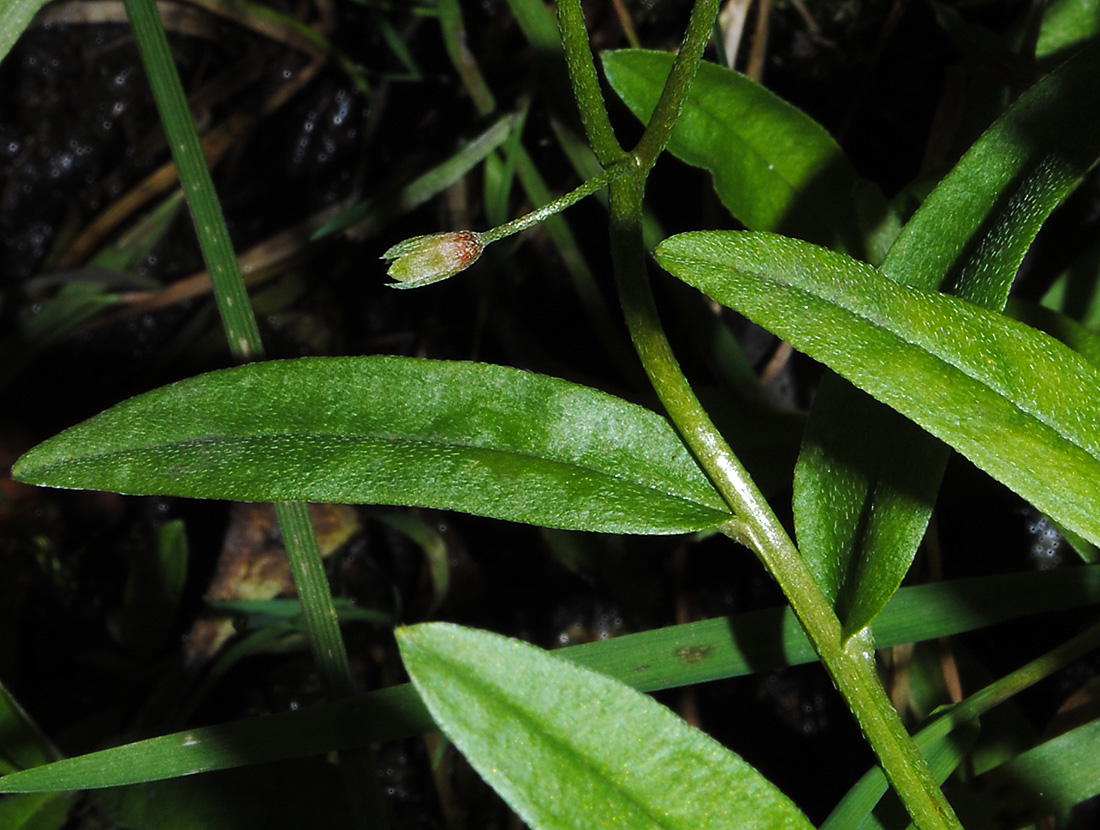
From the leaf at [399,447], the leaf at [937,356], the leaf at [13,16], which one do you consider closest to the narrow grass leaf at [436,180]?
the leaf at [13,16]

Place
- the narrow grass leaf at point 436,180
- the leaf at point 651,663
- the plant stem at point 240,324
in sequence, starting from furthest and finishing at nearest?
the narrow grass leaf at point 436,180, the plant stem at point 240,324, the leaf at point 651,663

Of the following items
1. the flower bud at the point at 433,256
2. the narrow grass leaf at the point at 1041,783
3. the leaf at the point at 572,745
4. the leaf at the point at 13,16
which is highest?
the leaf at the point at 13,16

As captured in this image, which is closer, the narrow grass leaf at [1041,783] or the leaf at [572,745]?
the leaf at [572,745]

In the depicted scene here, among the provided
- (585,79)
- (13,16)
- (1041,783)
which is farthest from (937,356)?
(13,16)

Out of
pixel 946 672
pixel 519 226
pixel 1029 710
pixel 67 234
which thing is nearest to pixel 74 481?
pixel 519 226

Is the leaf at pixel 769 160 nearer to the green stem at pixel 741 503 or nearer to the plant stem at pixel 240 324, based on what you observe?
the green stem at pixel 741 503

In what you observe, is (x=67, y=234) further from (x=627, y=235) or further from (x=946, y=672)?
(x=946, y=672)

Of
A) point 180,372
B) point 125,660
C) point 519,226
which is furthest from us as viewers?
point 180,372
